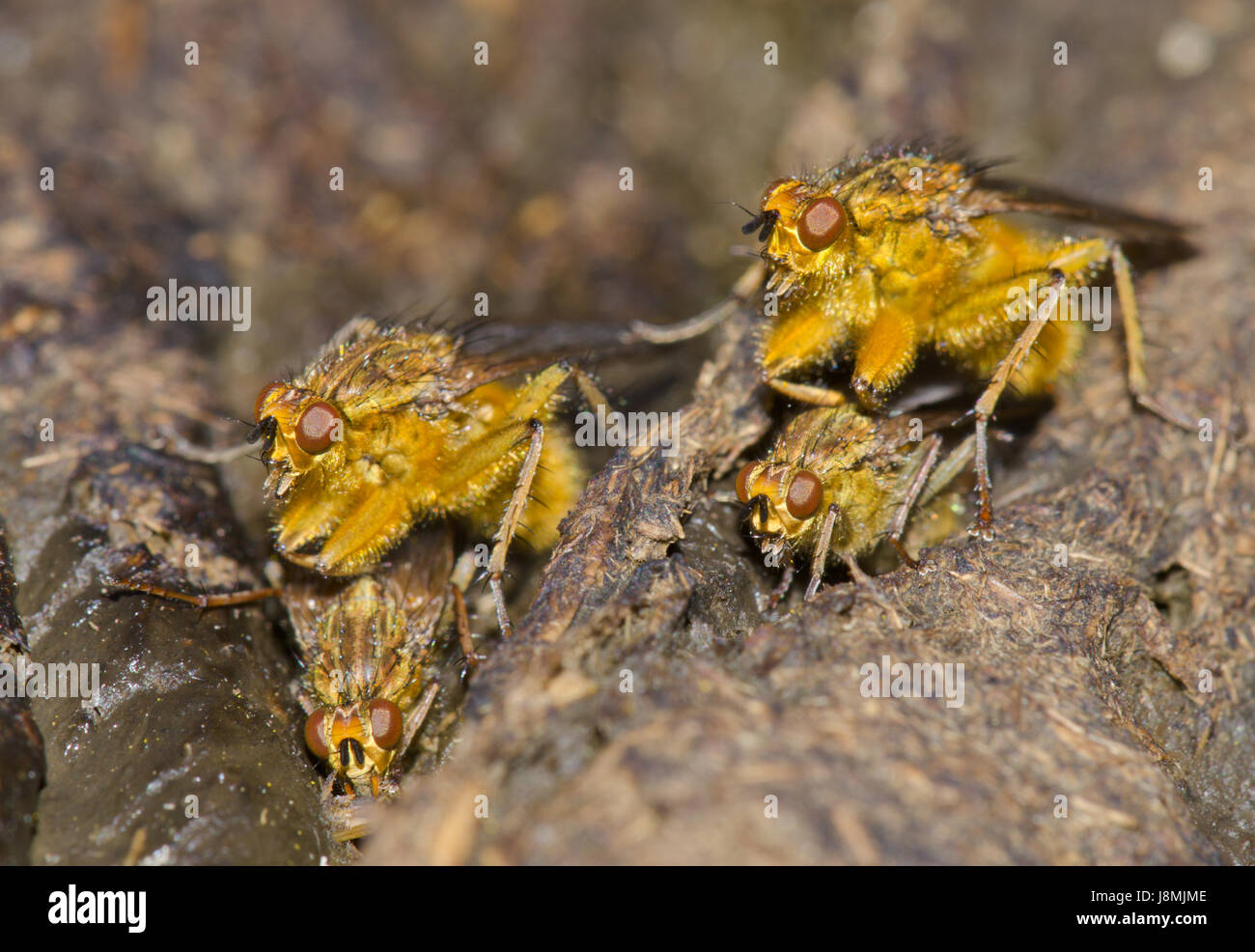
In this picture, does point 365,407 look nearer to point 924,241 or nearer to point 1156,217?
point 924,241

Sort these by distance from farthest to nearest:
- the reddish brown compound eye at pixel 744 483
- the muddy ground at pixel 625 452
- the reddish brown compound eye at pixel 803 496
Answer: the reddish brown compound eye at pixel 744 483, the reddish brown compound eye at pixel 803 496, the muddy ground at pixel 625 452

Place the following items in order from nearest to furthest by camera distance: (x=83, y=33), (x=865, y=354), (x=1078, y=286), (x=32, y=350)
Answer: (x=865, y=354)
(x=1078, y=286)
(x=32, y=350)
(x=83, y=33)

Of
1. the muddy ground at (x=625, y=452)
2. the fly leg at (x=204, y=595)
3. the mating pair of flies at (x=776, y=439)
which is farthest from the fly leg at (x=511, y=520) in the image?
the fly leg at (x=204, y=595)

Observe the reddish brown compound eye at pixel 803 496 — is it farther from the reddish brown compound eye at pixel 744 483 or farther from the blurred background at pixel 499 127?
the blurred background at pixel 499 127
